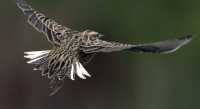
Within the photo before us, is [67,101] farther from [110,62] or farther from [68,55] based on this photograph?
[68,55]

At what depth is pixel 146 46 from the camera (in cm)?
295

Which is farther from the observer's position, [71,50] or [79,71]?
[71,50]

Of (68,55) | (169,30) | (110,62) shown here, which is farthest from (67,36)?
(110,62)

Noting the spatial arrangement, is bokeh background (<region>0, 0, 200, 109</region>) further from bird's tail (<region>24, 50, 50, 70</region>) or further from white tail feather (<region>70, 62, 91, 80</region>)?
white tail feather (<region>70, 62, 91, 80</region>)

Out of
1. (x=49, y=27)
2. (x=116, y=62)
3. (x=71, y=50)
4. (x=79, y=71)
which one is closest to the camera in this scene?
(x=79, y=71)

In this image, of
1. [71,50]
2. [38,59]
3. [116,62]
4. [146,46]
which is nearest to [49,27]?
[38,59]

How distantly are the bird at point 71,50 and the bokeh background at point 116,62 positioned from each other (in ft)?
10.2

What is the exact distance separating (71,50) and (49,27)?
319 millimetres

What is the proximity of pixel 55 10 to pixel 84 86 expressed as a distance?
2.14 ft

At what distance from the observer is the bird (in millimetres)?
2959

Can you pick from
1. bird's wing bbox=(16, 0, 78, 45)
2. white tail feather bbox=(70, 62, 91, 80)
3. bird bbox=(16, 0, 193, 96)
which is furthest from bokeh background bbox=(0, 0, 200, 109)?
white tail feather bbox=(70, 62, 91, 80)

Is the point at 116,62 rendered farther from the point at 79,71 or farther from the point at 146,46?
the point at 146,46

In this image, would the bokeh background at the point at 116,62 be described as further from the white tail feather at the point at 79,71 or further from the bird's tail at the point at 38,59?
the white tail feather at the point at 79,71

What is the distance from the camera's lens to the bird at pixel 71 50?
2959 millimetres
